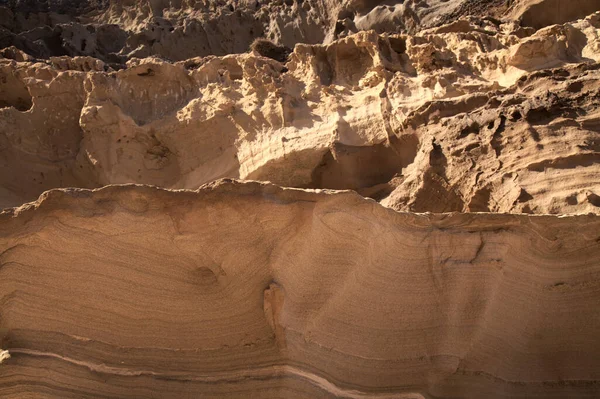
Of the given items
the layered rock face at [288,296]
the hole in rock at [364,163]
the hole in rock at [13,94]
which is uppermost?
the hole in rock at [13,94]

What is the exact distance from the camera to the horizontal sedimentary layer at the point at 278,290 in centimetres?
228

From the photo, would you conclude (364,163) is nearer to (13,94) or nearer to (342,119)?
(342,119)

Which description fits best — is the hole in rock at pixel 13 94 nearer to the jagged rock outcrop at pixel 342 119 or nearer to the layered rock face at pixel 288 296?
the jagged rock outcrop at pixel 342 119

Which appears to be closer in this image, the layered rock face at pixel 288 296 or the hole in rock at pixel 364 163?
the layered rock face at pixel 288 296

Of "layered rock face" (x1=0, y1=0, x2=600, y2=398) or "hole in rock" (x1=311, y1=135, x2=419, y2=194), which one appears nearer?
"layered rock face" (x1=0, y1=0, x2=600, y2=398)

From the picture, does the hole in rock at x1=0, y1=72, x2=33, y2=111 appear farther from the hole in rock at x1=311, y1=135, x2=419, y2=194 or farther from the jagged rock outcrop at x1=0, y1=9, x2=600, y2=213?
the hole in rock at x1=311, y1=135, x2=419, y2=194

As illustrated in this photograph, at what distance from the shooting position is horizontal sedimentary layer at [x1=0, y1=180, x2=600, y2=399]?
2279 mm

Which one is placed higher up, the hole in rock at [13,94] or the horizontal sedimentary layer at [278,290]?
the hole in rock at [13,94]

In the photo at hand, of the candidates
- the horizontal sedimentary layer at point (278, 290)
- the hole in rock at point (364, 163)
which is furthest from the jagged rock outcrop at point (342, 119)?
the horizontal sedimentary layer at point (278, 290)

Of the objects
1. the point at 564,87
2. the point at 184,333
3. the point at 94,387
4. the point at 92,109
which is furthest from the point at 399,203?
the point at 92,109

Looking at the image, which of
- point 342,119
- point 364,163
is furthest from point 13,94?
point 364,163

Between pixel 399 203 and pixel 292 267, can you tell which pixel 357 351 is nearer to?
pixel 292 267

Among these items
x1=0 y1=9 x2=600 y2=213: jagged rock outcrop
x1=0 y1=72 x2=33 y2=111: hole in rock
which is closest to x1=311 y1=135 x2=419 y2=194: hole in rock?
x1=0 y1=9 x2=600 y2=213: jagged rock outcrop

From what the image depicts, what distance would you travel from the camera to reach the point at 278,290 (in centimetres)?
227
